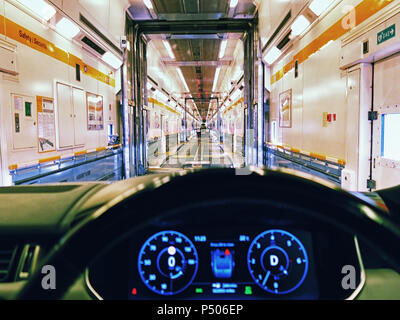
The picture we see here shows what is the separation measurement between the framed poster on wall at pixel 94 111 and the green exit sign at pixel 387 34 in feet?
16.4

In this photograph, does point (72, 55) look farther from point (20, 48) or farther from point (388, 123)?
point (388, 123)

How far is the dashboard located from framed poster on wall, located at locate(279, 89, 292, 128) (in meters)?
5.85

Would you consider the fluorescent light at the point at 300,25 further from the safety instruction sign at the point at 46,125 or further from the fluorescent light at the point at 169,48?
the fluorescent light at the point at 169,48

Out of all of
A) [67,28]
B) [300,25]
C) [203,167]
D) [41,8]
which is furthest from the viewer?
[300,25]

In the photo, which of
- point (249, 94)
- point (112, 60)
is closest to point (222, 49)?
point (249, 94)

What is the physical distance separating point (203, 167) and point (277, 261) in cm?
49

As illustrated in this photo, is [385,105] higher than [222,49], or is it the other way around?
[222,49]

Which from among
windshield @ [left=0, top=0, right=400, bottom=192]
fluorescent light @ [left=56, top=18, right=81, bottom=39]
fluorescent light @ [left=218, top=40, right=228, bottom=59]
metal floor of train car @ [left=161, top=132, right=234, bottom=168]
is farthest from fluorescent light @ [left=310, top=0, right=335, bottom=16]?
fluorescent light @ [left=218, top=40, right=228, bottom=59]

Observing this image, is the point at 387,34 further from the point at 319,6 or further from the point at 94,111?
the point at 94,111

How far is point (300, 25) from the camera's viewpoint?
5.46 meters

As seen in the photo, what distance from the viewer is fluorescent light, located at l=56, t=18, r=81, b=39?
484cm

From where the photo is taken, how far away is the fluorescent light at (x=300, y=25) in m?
5.30

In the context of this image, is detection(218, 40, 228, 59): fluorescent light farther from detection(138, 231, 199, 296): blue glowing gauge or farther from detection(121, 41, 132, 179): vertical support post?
detection(138, 231, 199, 296): blue glowing gauge

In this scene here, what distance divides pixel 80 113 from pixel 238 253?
5266mm
